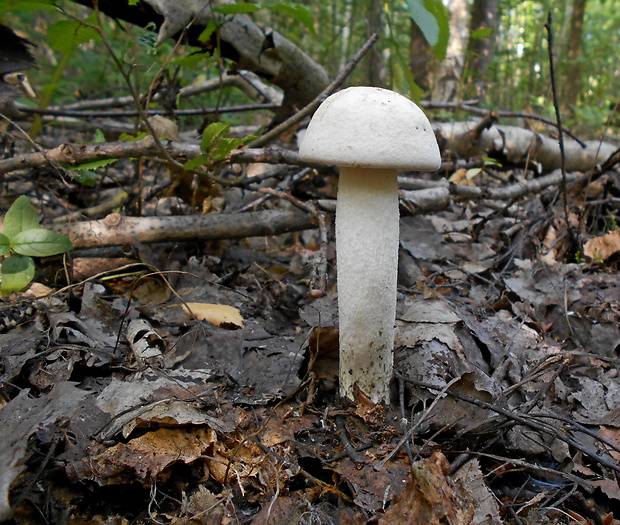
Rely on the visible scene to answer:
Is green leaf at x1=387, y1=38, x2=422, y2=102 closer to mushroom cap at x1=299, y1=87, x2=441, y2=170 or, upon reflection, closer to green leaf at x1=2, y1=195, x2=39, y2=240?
mushroom cap at x1=299, y1=87, x2=441, y2=170

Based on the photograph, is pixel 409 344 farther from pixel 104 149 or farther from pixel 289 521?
pixel 104 149

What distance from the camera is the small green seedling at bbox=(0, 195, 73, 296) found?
2.39 meters

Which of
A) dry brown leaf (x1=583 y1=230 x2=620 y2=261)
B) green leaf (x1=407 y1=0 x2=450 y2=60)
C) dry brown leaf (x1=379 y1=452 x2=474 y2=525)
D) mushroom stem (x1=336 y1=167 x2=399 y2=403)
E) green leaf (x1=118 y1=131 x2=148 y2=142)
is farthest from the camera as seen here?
dry brown leaf (x1=583 y1=230 x2=620 y2=261)

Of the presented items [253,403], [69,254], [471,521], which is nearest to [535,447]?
[471,521]

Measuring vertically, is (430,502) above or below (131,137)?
below

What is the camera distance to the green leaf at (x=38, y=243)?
7.95 feet

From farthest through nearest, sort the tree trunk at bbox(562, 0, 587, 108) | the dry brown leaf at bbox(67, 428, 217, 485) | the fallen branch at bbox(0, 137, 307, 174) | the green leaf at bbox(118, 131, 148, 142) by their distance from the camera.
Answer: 1. the tree trunk at bbox(562, 0, 587, 108)
2. the green leaf at bbox(118, 131, 148, 142)
3. the fallen branch at bbox(0, 137, 307, 174)
4. the dry brown leaf at bbox(67, 428, 217, 485)

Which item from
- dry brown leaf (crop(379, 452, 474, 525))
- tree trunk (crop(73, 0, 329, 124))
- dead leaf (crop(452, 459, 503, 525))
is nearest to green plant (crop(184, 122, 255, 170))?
tree trunk (crop(73, 0, 329, 124))

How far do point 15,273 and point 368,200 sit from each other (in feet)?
6.70

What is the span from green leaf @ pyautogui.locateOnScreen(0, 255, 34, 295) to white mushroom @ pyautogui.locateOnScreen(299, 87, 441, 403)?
5.77 ft

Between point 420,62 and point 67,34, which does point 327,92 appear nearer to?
point 67,34

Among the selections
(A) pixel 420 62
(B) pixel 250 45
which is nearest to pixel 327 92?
(B) pixel 250 45

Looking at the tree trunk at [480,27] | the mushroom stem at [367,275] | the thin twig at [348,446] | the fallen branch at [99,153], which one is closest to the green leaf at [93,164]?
the fallen branch at [99,153]

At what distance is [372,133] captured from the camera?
5.57 feet
